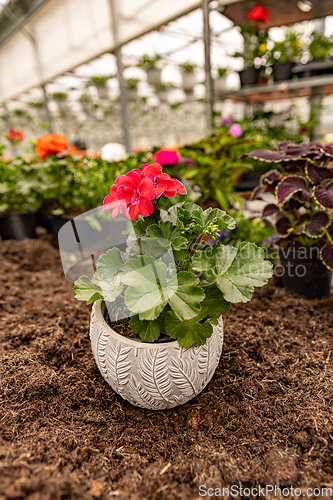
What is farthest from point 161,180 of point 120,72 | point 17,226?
point 120,72

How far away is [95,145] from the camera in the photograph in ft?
33.2

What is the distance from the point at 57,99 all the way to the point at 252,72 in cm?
546

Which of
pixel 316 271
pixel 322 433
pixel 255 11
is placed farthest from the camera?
pixel 255 11

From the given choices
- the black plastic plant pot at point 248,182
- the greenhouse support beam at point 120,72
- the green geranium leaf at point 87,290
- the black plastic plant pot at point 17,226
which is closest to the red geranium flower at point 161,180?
the green geranium leaf at point 87,290

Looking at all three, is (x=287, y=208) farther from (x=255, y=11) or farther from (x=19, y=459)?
(x=255, y=11)

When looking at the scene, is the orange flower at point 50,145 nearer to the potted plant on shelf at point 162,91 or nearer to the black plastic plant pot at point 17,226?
the black plastic plant pot at point 17,226

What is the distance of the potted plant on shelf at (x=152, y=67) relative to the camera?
15.8 ft

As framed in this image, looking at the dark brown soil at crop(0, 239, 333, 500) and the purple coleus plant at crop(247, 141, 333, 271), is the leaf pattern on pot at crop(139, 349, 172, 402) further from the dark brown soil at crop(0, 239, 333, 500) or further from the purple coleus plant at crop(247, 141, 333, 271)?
the purple coleus plant at crop(247, 141, 333, 271)

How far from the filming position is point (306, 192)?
1.25 metres

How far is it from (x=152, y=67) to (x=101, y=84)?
46.2 inches

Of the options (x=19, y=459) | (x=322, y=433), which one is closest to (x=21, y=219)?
(x=19, y=459)

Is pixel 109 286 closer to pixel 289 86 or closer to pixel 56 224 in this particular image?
pixel 56 224

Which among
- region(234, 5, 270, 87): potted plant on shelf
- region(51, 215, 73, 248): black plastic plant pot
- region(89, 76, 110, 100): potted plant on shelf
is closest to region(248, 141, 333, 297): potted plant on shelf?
region(51, 215, 73, 248): black plastic plant pot

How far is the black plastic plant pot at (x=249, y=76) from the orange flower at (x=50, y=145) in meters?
1.92
